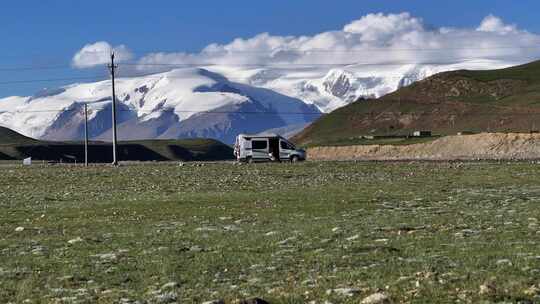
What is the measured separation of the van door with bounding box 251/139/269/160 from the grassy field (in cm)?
6458

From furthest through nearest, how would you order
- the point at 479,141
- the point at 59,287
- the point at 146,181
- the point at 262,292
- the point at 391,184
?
the point at 479,141 → the point at 146,181 → the point at 391,184 → the point at 59,287 → the point at 262,292

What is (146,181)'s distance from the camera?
55438mm

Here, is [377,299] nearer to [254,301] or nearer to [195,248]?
[254,301]

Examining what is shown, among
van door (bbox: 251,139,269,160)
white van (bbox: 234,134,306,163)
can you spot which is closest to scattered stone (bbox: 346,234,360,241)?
white van (bbox: 234,134,306,163)

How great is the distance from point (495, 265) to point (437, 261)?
3.89 ft

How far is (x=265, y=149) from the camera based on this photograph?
10694 cm

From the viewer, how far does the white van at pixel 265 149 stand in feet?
344

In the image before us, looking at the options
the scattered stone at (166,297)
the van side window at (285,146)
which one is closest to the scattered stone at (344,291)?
the scattered stone at (166,297)

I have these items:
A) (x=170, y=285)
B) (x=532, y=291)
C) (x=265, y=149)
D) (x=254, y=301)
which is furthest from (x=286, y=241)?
(x=265, y=149)

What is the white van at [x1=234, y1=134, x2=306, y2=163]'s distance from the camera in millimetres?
104812

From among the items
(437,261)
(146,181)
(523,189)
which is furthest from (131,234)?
(146,181)

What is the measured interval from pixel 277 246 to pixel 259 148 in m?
87.0

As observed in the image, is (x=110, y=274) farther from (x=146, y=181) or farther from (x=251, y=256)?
(x=146, y=181)

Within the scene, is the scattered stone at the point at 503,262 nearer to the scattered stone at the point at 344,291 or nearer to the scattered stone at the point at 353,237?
the scattered stone at the point at 344,291
